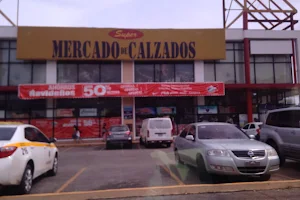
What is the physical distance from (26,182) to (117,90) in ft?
55.3

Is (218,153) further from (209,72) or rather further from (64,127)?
(209,72)

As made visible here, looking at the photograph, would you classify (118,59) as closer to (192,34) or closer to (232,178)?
(192,34)

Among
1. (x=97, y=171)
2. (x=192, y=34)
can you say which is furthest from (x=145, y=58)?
(x=97, y=171)

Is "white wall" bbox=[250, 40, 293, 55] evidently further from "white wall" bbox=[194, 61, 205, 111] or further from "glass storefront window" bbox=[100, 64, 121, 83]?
"glass storefront window" bbox=[100, 64, 121, 83]

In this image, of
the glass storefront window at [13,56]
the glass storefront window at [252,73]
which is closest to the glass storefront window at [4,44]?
the glass storefront window at [13,56]

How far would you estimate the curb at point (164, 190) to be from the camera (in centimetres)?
650

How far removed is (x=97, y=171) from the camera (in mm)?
10102

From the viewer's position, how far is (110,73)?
25.8 metres

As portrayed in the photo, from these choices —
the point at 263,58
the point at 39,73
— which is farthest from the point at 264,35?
the point at 39,73

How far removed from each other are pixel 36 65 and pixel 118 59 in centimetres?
677

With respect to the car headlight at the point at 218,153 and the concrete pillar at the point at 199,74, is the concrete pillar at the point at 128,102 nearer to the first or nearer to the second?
the concrete pillar at the point at 199,74

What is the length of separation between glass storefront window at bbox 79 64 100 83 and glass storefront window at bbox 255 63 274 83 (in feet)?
45.1

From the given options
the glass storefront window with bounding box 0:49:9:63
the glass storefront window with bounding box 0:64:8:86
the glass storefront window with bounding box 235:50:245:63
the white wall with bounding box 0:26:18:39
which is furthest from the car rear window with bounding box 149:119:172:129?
the glass storefront window with bounding box 0:49:9:63

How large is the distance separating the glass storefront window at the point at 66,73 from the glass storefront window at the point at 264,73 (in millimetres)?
15575
